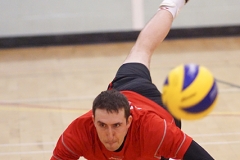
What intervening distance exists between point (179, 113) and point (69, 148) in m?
0.95

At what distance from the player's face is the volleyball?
386mm

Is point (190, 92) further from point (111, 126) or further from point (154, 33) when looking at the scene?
point (154, 33)

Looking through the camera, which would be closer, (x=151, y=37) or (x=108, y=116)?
(x=108, y=116)

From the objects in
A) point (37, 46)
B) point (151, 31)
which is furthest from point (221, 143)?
point (37, 46)

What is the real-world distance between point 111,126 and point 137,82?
1.14 meters

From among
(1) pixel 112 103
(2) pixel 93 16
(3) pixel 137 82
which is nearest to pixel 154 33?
(3) pixel 137 82

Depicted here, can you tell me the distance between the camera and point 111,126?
3.74m

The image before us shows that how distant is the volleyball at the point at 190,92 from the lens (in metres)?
3.51

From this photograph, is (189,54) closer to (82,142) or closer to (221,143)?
(221,143)

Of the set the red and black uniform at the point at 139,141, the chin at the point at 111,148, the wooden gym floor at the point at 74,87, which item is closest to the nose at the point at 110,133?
the chin at the point at 111,148

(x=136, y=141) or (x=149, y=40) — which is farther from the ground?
(x=149, y=40)

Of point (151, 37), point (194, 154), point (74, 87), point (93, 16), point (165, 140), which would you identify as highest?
point (151, 37)

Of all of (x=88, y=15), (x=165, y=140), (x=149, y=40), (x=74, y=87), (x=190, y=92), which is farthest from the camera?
(x=88, y=15)

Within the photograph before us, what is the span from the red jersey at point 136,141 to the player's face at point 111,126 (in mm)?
167
